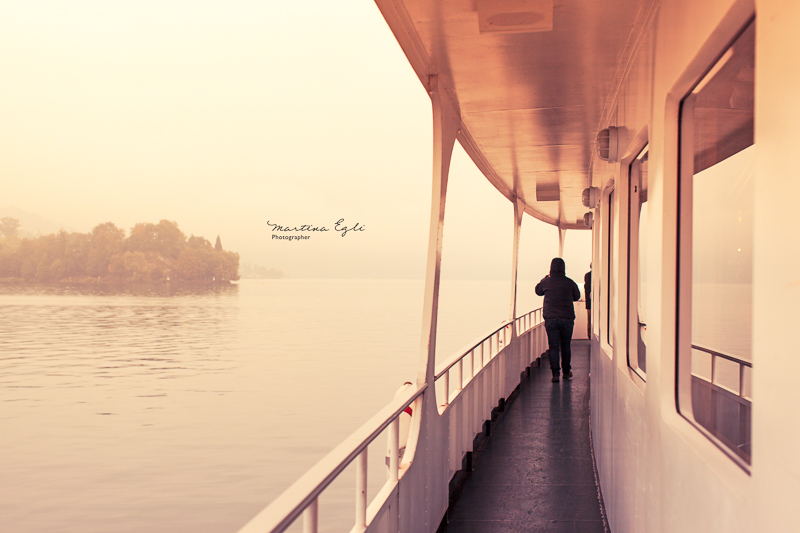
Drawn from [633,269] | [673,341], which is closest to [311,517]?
[673,341]

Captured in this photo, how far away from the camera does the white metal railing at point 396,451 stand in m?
1.26

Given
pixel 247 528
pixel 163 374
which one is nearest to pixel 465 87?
pixel 247 528

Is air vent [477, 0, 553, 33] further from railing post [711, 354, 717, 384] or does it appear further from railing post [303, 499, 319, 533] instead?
railing post [303, 499, 319, 533]

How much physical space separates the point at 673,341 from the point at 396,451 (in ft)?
3.36

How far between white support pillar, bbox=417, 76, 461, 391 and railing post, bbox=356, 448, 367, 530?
1.23 meters

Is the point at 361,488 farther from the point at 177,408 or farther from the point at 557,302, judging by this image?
the point at 177,408

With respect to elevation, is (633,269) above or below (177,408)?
above

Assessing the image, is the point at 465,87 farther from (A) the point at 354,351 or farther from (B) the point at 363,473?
(A) the point at 354,351

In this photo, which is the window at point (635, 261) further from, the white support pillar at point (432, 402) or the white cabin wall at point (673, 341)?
the white support pillar at point (432, 402)

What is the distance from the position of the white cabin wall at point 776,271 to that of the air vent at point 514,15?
1.15 m

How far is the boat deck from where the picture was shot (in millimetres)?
3250

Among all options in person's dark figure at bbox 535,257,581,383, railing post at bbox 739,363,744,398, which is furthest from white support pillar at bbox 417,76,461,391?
person's dark figure at bbox 535,257,581,383

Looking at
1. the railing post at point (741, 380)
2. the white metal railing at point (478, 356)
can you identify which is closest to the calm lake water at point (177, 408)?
the white metal railing at point (478, 356)

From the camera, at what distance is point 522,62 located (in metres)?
2.87
